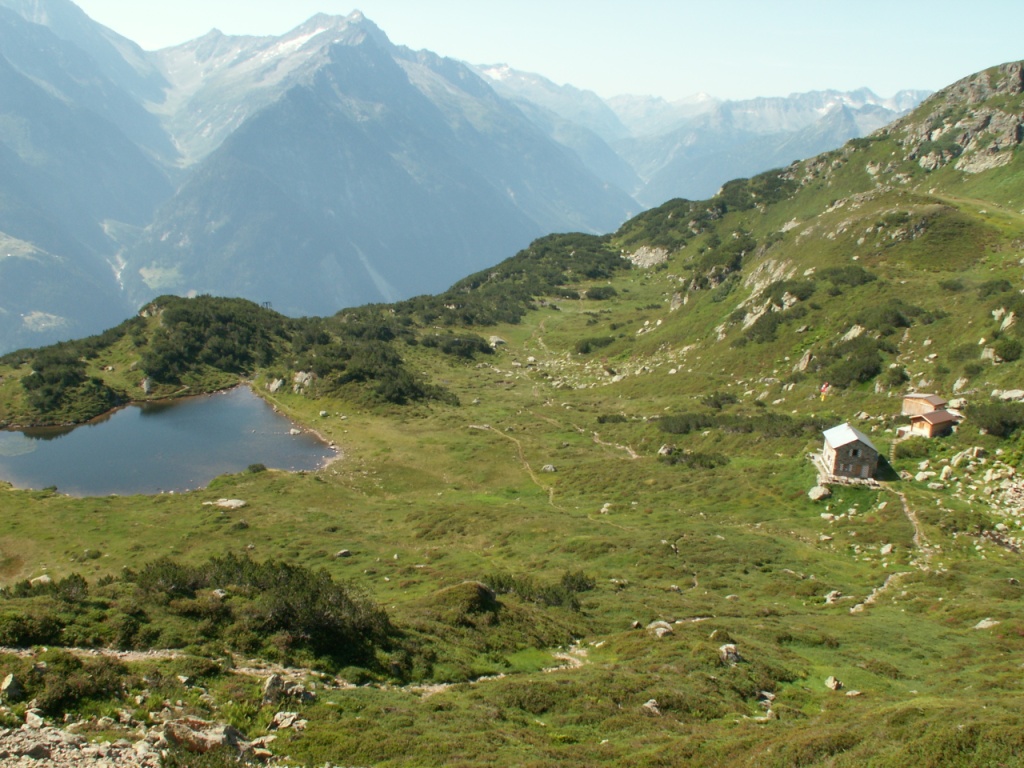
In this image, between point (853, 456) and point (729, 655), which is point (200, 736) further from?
point (853, 456)

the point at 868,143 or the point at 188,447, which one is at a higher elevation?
the point at 868,143

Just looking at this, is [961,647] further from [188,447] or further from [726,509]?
[188,447]

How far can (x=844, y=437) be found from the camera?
46219 millimetres

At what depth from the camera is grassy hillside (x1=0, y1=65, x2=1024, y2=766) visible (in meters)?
18.3

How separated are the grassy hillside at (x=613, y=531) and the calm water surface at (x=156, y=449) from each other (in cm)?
599

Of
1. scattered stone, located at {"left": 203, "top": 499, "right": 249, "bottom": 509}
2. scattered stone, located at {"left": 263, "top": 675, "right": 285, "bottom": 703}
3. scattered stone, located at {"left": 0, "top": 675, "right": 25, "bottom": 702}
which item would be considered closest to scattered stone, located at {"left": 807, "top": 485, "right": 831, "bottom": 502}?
scattered stone, located at {"left": 263, "top": 675, "right": 285, "bottom": 703}

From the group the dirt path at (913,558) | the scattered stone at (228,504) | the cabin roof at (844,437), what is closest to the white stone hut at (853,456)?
the cabin roof at (844,437)

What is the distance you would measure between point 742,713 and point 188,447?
7241 cm

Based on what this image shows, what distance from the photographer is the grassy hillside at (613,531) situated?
18281mm

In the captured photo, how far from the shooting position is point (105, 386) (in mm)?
96000

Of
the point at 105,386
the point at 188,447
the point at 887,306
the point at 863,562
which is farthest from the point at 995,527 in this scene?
the point at 105,386

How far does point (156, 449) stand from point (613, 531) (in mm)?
57532

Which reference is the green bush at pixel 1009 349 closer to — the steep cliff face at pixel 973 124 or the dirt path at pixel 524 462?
the dirt path at pixel 524 462

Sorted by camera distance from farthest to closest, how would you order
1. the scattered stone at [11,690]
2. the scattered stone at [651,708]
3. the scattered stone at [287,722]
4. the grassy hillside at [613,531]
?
1. the scattered stone at [651,708]
2. the grassy hillside at [613,531]
3. the scattered stone at [287,722]
4. the scattered stone at [11,690]
